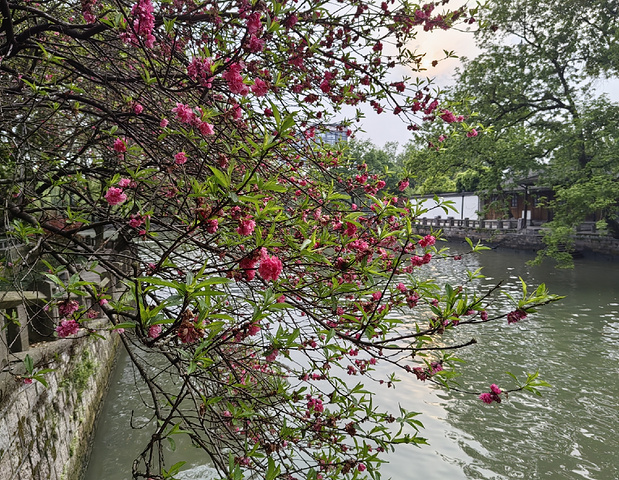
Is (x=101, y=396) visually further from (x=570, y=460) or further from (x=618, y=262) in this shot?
(x=618, y=262)

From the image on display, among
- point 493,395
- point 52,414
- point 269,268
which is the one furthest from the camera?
point 52,414

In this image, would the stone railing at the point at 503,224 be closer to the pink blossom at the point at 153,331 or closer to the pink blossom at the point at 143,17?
the pink blossom at the point at 143,17

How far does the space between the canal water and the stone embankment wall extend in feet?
1.94

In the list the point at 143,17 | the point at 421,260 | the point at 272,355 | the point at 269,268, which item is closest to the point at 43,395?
the point at 272,355

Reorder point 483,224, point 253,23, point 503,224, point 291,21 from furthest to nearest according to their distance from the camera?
point 483,224, point 503,224, point 291,21, point 253,23

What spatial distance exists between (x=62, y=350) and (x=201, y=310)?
3.71 metres

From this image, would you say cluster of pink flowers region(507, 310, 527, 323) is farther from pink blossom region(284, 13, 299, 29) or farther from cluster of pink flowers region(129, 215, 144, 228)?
pink blossom region(284, 13, 299, 29)

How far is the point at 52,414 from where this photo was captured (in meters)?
3.70

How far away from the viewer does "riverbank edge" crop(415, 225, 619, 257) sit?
19594mm

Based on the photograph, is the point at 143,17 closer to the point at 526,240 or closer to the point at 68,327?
the point at 68,327

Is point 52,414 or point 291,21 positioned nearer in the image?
point 291,21

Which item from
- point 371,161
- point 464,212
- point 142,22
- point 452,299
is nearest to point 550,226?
point 452,299

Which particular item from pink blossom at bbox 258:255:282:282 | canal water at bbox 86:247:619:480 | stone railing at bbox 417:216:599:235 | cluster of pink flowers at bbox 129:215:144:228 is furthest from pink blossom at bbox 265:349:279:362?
stone railing at bbox 417:216:599:235

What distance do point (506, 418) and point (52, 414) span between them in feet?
21.0
